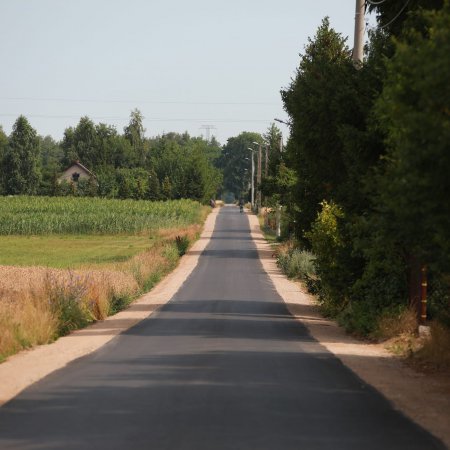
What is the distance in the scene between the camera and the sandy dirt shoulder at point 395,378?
483 inches

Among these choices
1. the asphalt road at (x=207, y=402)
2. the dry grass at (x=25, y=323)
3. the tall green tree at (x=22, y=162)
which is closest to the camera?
the asphalt road at (x=207, y=402)

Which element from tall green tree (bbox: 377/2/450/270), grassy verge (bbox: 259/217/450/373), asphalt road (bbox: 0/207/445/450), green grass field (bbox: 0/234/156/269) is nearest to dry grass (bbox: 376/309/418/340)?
grassy verge (bbox: 259/217/450/373)

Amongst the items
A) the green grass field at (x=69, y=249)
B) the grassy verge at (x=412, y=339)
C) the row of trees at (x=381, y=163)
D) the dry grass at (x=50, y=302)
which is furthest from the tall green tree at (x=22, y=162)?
the grassy verge at (x=412, y=339)

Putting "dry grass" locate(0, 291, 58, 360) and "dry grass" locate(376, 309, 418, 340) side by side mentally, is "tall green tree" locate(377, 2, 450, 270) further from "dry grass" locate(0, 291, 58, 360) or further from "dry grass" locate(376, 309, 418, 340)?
"dry grass" locate(376, 309, 418, 340)

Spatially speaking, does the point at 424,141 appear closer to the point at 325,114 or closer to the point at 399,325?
the point at 399,325

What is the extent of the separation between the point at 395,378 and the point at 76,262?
46204 mm

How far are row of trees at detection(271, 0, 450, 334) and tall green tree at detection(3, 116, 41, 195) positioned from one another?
117548mm

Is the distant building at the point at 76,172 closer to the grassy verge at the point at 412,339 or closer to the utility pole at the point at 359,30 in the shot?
the utility pole at the point at 359,30

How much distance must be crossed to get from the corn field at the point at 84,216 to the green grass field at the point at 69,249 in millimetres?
2667

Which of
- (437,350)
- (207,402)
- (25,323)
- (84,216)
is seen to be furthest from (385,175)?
(84,216)

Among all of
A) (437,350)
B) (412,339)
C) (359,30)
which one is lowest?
(412,339)

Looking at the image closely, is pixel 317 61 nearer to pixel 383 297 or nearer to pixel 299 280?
pixel 383 297

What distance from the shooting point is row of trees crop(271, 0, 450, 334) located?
36.9 feet

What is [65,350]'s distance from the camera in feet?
66.0
